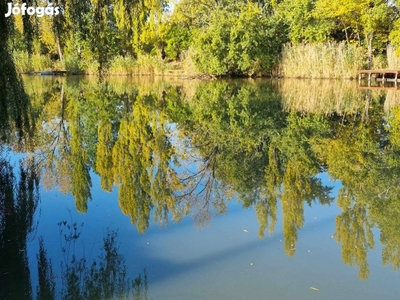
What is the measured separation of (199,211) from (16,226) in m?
1.74

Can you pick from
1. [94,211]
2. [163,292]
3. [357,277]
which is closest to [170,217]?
[94,211]

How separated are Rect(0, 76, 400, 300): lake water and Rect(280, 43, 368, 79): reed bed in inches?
596

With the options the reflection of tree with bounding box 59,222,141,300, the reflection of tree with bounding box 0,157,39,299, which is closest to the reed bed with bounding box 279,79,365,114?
the reflection of tree with bounding box 0,157,39,299

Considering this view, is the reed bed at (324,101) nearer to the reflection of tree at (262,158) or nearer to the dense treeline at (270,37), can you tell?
the reflection of tree at (262,158)

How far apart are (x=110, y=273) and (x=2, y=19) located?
3049 mm

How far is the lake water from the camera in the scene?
292 centimetres

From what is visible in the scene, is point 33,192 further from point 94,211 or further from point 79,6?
point 79,6

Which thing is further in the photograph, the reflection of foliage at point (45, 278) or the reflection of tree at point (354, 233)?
the reflection of tree at point (354, 233)

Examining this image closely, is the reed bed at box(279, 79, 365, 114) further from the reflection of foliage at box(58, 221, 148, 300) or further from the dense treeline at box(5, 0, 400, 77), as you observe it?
the reflection of foliage at box(58, 221, 148, 300)

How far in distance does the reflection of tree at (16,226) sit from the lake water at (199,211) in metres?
0.01

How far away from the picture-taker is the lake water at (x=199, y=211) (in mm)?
2918

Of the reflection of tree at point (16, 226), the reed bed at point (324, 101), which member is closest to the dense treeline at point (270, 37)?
the reed bed at point (324, 101)

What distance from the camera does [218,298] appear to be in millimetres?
2707

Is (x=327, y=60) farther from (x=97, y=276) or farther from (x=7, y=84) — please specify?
(x=97, y=276)
